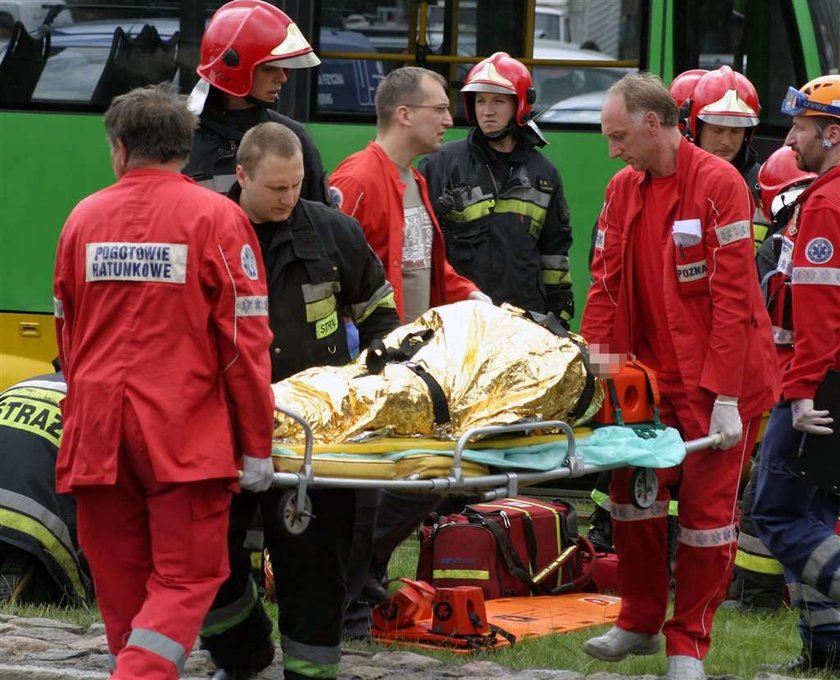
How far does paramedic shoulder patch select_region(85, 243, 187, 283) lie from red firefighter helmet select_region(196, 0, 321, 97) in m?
1.67

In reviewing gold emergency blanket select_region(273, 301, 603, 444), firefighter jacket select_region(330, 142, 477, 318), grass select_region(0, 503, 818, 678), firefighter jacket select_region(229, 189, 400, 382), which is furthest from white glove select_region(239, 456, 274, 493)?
firefighter jacket select_region(330, 142, 477, 318)

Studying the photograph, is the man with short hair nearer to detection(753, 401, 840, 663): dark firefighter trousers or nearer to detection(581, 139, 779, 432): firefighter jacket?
detection(581, 139, 779, 432): firefighter jacket

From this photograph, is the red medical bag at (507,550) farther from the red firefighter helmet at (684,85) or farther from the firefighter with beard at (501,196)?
the red firefighter helmet at (684,85)

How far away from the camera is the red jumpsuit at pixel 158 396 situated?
423 cm

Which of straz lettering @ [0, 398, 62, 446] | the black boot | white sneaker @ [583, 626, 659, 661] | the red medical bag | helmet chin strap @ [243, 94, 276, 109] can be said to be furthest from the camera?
the red medical bag

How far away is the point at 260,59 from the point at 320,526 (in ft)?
6.19

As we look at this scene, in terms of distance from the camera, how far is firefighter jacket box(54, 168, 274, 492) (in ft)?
13.9

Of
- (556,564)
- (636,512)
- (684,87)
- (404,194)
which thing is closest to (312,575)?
(636,512)

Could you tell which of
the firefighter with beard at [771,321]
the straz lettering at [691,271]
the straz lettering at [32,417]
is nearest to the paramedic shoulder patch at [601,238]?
the straz lettering at [691,271]

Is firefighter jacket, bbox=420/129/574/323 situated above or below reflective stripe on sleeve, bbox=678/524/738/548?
above

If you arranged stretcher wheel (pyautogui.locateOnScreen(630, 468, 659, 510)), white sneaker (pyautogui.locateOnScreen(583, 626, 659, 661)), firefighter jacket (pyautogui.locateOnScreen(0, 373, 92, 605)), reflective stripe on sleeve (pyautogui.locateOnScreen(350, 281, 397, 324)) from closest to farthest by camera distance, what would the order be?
stretcher wheel (pyautogui.locateOnScreen(630, 468, 659, 510)) < reflective stripe on sleeve (pyautogui.locateOnScreen(350, 281, 397, 324)) < white sneaker (pyautogui.locateOnScreen(583, 626, 659, 661)) < firefighter jacket (pyautogui.locateOnScreen(0, 373, 92, 605))

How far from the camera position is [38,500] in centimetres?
620

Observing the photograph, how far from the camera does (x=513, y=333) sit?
5.00m

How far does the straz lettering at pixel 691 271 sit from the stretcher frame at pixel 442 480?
905 millimetres
